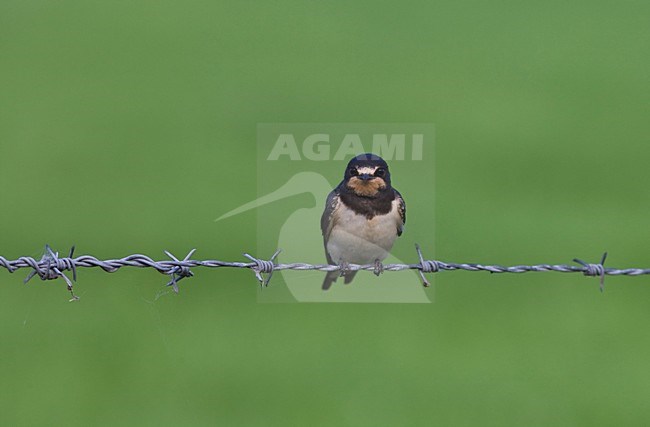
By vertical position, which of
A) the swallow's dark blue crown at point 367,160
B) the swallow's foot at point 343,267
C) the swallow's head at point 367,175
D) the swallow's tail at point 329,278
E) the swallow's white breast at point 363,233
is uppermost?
the swallow's dark blue crown at point 367,160

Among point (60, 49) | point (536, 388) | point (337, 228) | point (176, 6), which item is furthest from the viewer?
point (176, 6)

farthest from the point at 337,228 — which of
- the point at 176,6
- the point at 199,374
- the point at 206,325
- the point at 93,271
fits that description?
the point at 176,6

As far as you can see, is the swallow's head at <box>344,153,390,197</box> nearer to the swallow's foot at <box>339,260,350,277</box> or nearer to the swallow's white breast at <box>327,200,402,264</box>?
the swallow's white breast at <box>327,200,402,264</box>

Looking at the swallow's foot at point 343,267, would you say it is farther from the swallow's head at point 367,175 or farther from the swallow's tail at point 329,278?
the swallow's head at point 367,175

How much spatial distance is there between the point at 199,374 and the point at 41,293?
177 centimetres

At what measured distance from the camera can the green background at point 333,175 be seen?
7.18 m

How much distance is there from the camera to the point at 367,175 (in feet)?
16.4

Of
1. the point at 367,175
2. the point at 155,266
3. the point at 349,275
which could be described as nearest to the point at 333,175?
the point at 349,275

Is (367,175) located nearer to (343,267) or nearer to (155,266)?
(343,267)

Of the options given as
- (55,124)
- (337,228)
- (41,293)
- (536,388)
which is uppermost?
(55,124)

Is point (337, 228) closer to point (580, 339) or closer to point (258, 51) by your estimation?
point (580, 339)

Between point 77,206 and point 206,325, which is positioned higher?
point 77,206

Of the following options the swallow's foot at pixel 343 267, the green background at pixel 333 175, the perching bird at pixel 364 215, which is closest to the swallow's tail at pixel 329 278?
the swallow's foot at pixel 343 267

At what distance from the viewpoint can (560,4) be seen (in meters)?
15.8
